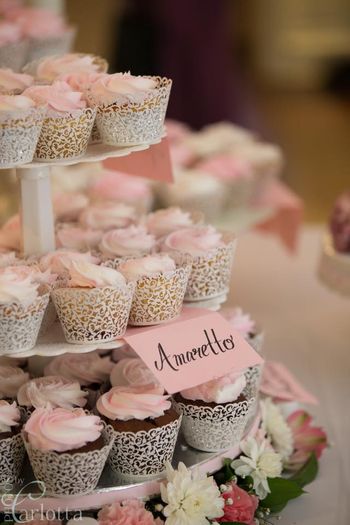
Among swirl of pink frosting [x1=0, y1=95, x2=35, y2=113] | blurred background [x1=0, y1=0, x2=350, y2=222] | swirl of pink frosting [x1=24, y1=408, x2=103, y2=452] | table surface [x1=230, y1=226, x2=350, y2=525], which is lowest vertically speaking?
blurred background [x1=0, y1=0, x2=350, y2=222]

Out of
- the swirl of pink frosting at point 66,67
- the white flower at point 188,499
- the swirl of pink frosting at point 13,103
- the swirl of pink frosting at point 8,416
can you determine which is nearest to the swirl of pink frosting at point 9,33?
the swirl of pink frosting at point 66,67

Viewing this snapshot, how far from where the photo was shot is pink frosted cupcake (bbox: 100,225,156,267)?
6.20 ft

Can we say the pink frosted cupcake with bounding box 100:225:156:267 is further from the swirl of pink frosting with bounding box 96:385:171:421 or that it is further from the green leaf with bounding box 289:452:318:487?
the green leaf with bounding box 289:452:318:487

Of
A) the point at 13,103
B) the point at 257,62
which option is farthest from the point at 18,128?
the point at 257,62

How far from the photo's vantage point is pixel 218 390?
1841 mm

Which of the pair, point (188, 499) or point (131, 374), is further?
point (131, 374)

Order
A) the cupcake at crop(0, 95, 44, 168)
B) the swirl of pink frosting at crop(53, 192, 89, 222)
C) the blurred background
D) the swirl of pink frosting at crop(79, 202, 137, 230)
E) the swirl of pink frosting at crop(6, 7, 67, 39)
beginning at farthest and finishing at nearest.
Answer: the blurred background → the swirl of pink frosting at crop(6, 7, 67, 39) → the swirl of pink frosting at crop(53, 192, 89, 222) → the swirl of pink frosting at crop(79, 202, 137, 230) → the cupcake at crop(0, 95, 44, 168)

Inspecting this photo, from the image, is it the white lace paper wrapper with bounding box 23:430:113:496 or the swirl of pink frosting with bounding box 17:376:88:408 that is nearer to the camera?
the white lace paper wrapper with bounding box 23:430:113:496

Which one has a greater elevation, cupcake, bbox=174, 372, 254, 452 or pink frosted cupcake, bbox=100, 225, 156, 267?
pink frosted cupcake, bbox=100, 225, 156, 267

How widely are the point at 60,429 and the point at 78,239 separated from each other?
463 millimetres

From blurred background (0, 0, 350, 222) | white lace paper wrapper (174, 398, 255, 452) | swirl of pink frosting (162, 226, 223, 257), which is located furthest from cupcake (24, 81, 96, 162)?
blurred background (0, 0, 350, 222)

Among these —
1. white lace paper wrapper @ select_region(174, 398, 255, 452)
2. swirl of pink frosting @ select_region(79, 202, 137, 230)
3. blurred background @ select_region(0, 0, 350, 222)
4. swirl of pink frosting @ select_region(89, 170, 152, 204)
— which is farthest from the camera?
blurred background @ select_region(0, 0, 350, 222)

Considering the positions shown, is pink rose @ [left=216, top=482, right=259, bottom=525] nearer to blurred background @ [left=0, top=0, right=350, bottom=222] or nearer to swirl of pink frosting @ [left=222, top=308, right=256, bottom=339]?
swirl of pink frosting @ [left=222, top=308, right=256, bottom=339]

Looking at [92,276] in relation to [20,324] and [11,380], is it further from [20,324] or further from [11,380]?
[11,380]
